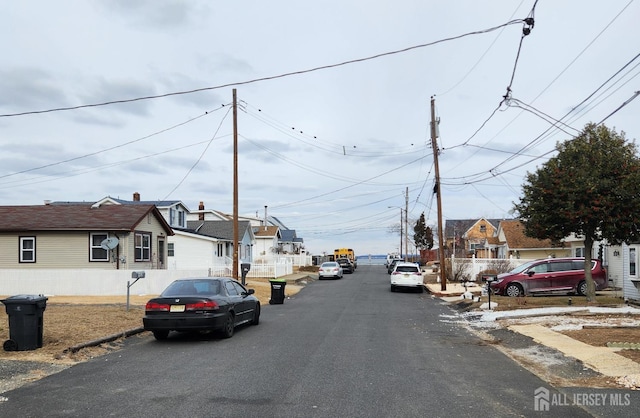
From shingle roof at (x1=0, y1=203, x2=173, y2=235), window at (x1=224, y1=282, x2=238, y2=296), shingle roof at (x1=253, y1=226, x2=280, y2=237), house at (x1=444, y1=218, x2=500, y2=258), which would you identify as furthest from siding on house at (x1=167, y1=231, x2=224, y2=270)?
house at (x1=444, y1=218, x2=500, y2=258)

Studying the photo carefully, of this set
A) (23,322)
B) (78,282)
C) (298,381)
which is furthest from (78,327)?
(78,282)

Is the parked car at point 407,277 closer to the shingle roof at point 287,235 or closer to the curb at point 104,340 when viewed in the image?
the curb at point 104,340

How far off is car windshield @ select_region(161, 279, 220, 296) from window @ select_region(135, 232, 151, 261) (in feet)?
57.0

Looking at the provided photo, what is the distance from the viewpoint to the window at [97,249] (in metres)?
28.5

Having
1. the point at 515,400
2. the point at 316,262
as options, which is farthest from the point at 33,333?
the point at 316,262

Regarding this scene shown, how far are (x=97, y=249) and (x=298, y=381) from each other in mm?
23055

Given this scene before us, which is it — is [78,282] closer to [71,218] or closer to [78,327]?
[71,218]

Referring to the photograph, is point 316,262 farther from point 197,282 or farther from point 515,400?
point 515,400

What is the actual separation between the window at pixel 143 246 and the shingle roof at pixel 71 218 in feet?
4.06

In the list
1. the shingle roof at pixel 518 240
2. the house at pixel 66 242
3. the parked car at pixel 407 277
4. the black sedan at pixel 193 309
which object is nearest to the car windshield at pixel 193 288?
the black sedan at pixel 193 309

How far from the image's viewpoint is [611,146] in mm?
18422

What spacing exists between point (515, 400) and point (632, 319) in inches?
380

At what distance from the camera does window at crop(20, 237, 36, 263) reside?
28.4m

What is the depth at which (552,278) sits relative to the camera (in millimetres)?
23656
